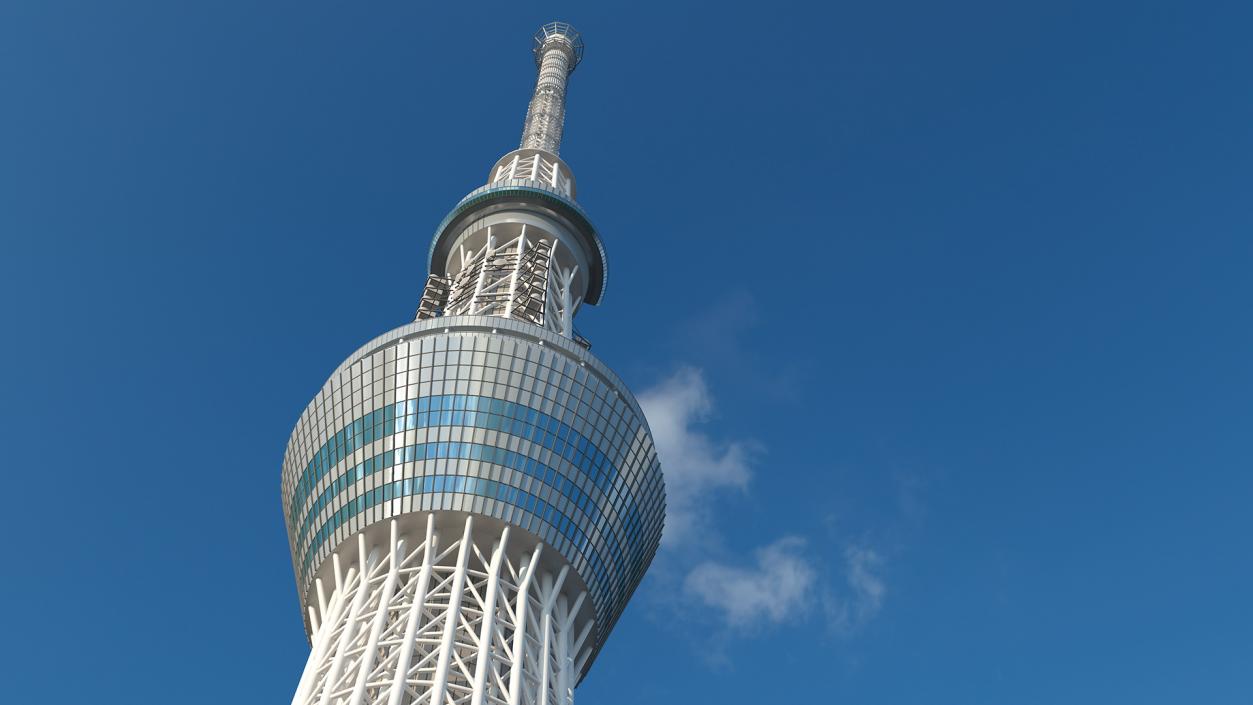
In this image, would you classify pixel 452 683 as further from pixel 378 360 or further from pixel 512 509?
pixel 378 360

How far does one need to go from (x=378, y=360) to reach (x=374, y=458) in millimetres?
6233

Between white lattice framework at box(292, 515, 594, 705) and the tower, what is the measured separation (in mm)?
102

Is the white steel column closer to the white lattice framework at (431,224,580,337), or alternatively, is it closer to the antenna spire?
the white lattice framework at (431,224,580,337)

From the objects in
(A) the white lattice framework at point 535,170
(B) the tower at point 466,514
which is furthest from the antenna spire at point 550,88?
(B) the tower at point 466,514

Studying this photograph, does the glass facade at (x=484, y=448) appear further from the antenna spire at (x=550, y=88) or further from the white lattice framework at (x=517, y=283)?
the antenna spire at (x=550, y=88)

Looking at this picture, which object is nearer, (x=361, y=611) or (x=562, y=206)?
(x=361, y=611)

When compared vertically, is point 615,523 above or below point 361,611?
above

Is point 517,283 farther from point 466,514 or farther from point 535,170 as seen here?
point 466,514

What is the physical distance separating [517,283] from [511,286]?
0.56m

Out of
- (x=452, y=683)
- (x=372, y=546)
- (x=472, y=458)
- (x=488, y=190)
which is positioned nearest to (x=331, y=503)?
(x=372, y=546)

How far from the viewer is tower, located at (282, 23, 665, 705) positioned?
60.8 meters

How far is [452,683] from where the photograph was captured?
60344mm

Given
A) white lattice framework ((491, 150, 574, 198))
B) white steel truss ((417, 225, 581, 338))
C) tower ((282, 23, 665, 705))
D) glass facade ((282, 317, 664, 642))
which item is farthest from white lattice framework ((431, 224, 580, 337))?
glass facade ((282, 317, 664, 642))

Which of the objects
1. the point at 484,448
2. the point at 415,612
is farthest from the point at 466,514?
the point at 415,612
